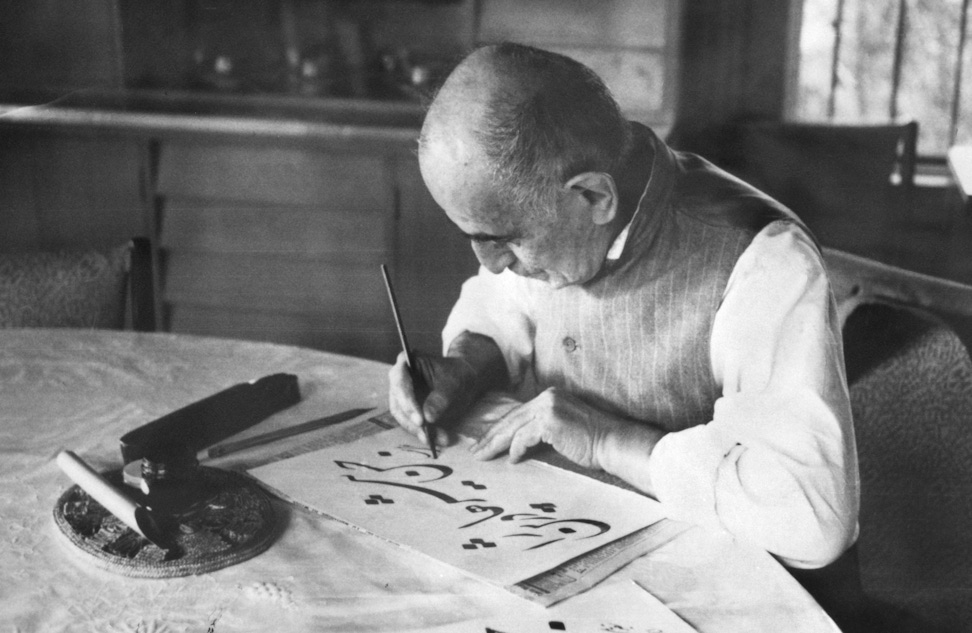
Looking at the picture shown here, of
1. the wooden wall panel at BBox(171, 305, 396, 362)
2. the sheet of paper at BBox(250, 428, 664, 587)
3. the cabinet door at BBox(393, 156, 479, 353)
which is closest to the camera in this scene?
the sheet of paper at BBox(250, 428, 664, 587)

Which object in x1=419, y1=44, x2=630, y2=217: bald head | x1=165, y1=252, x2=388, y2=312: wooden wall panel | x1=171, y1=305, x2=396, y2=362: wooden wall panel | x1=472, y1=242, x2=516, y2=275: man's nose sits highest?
x1=419, y1=44, x2=630, y2=217: bald head

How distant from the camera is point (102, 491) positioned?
3.46 ft

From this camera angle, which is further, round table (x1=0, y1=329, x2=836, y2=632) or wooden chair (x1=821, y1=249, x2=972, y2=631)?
wooden chair (x1=821, y1=249, x2=972, y2=631)

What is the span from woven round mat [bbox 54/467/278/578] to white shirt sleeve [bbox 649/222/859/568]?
0.48 metres

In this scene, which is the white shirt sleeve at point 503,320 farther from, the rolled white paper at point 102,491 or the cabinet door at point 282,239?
the cabinet door at point 282,239

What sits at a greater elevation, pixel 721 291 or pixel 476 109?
pixel 476 109

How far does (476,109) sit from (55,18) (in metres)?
3.68

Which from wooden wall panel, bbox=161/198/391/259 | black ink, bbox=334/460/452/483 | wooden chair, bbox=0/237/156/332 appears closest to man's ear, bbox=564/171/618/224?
black ink, bbox=334/460/452/483

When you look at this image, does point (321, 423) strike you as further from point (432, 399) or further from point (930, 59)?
point (930, 59)

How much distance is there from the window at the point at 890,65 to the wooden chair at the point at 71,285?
186 centimetres

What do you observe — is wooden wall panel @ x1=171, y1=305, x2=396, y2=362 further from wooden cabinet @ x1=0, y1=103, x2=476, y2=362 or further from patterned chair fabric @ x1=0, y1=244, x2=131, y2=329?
patterned chair fabric @ x1=0, y1=244, x2=131, y2=329

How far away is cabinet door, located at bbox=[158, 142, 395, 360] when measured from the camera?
3.78 m

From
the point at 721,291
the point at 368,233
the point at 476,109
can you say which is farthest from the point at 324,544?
the point at 368,233

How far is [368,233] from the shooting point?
3.80 meters
